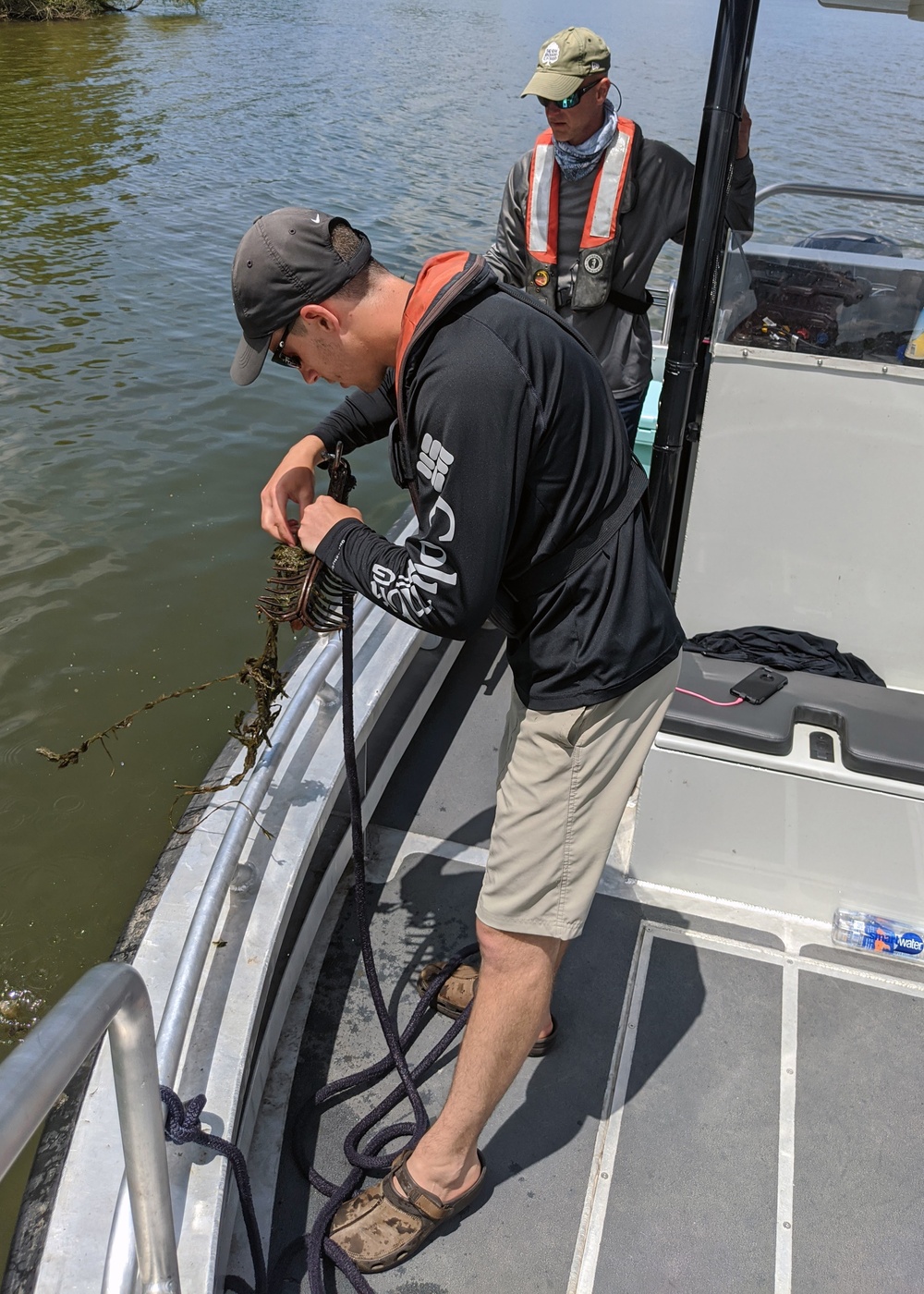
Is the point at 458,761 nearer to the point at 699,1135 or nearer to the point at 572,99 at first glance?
the point at 699,1135

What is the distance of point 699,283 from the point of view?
255cm

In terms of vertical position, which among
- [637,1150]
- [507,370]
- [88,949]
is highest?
[507,370]

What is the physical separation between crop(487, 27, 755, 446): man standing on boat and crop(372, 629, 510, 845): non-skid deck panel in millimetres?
945

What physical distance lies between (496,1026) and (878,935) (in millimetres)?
1172

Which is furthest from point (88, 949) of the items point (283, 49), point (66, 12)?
point (66, 12)

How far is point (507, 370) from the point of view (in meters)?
1.34

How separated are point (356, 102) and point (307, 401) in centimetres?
1027

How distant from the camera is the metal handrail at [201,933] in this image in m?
1.35

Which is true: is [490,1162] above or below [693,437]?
below

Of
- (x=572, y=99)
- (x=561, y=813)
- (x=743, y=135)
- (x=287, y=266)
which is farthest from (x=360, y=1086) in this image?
(x=572, y=99)

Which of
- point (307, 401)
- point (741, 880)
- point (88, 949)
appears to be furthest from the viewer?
point (307, 401)

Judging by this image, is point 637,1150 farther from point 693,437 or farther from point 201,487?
point 201,487

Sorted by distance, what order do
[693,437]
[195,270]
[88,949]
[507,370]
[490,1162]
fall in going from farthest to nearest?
[195,270] → [88,949] → [693,437] → [490,1162] → [507,370]

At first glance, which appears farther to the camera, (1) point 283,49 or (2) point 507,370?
(1) point 283,49
